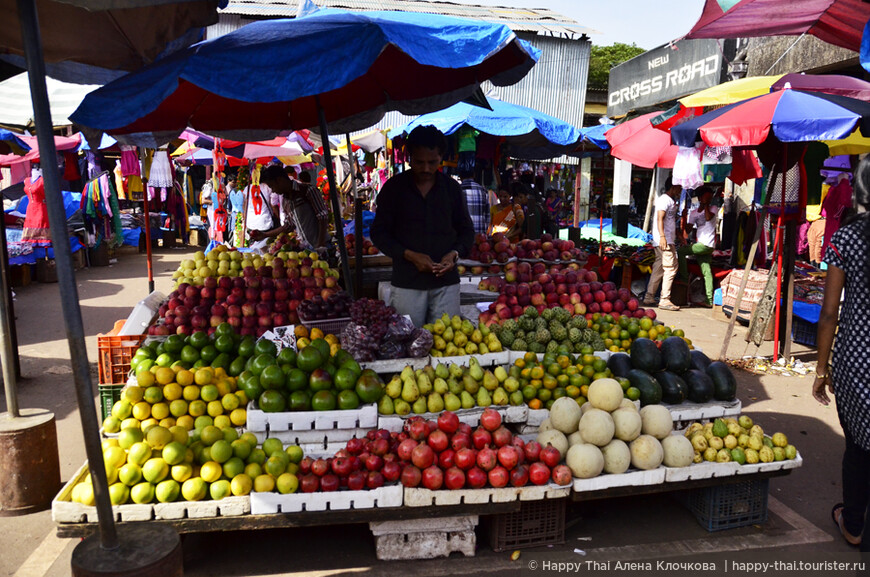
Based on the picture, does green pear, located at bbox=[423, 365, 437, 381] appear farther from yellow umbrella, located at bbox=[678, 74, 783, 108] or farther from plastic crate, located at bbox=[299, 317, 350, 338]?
yellow umbrella, located at bbox=[678, 74, 783, 108]

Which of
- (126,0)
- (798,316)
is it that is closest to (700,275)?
(798,316)

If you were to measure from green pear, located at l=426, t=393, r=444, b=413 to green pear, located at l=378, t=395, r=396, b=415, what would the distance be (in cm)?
22

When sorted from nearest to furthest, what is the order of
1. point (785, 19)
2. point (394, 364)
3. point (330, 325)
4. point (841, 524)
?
1. point (841, 524)
2. point (394, 364)
3. point (330, 325)
4. point (785, 19)

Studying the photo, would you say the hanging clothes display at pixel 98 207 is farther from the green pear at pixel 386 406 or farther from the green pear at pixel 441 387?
the green pear at pixel 441 387

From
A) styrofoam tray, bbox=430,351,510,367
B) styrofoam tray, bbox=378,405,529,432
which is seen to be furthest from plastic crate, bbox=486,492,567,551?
styrofoam tray, bbox=430,351,510,367

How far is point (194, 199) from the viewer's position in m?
20.1

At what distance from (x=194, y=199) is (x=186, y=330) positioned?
17.3 m

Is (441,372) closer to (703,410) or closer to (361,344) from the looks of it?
(361,344)

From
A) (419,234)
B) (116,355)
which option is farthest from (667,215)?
(116,355)

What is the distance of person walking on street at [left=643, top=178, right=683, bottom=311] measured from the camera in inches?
376

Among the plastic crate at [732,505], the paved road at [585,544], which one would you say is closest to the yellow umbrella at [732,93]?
the paved road at [585,544]

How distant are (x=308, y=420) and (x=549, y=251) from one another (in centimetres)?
440

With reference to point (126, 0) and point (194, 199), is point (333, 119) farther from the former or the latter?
point (194, 199)

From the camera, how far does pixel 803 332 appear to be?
7.88m
